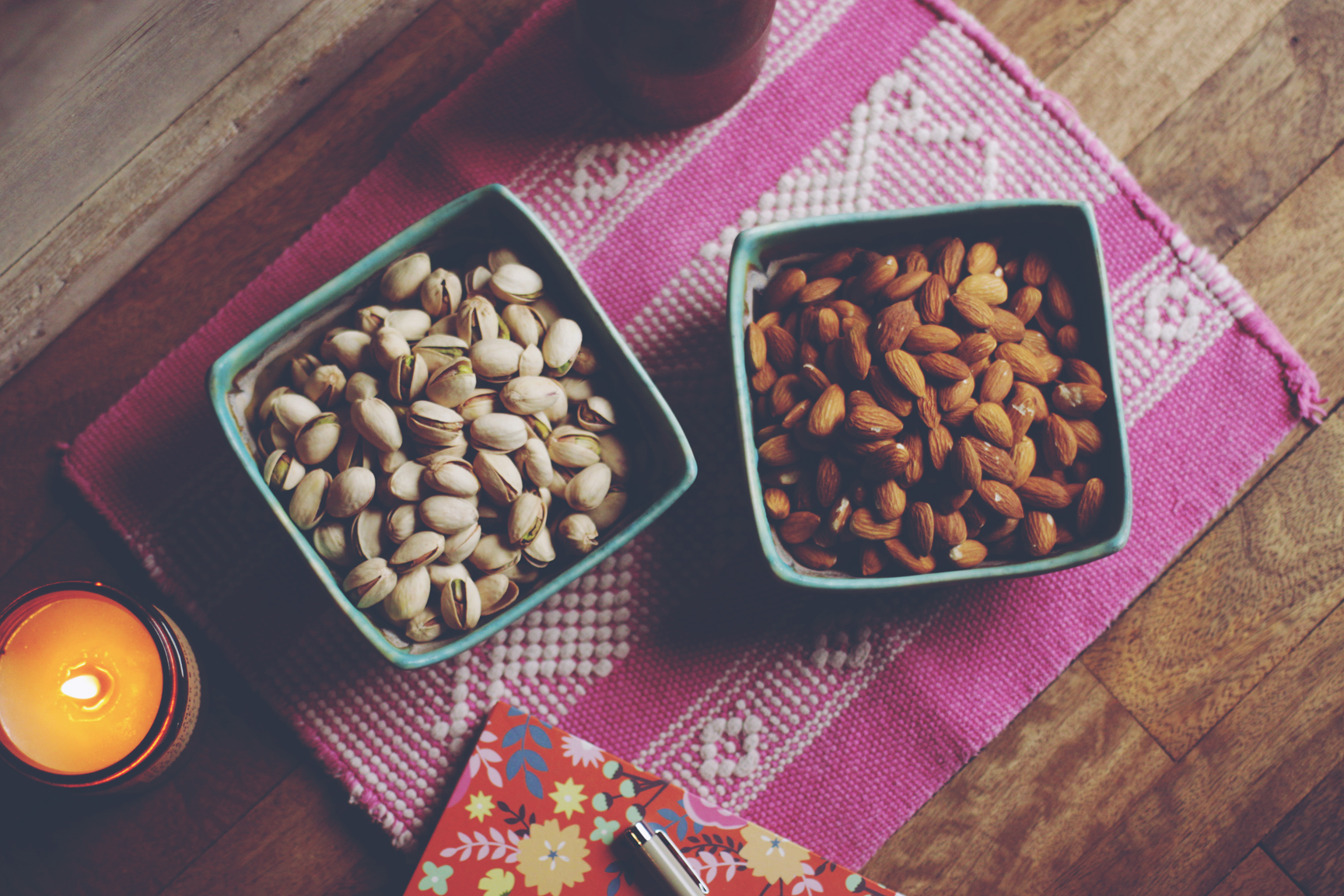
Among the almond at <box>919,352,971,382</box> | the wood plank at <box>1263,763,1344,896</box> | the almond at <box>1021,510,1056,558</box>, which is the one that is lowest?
the wood plank at <box>1263,763,1344,896</box>

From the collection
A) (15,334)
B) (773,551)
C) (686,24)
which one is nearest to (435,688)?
(773,551)

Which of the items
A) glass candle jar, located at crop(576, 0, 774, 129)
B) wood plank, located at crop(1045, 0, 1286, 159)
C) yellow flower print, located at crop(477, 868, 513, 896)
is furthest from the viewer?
wood plank, located at crop(1045, 0, 1286, 159)

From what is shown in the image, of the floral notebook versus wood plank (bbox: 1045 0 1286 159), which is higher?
wood plank (bbox: 1045 0 1286 159)

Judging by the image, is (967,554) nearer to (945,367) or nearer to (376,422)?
(945,367)

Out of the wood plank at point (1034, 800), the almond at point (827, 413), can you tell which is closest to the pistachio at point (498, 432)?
the almond at point (827, 413)

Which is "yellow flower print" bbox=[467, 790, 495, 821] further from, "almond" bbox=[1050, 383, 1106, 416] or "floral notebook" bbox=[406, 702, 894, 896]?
"almond" bbox=[1050, 383, 1106, 416]

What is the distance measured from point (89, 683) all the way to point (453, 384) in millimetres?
375

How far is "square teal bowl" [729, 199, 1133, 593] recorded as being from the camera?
0.61 metres

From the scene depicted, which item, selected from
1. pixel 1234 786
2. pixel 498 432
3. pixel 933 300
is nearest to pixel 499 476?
pixel 498 432

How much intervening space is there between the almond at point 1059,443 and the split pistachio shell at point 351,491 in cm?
49

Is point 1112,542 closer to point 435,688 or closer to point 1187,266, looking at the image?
point 1187,266

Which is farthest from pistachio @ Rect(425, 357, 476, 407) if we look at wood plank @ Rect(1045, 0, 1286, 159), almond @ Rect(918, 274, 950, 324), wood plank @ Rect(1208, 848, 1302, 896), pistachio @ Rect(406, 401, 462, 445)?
wood plank @ Rect(1208, 848, 1302, 896)

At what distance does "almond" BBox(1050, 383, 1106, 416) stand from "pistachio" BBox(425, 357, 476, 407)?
0.43 metres

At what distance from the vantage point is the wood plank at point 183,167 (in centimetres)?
66
